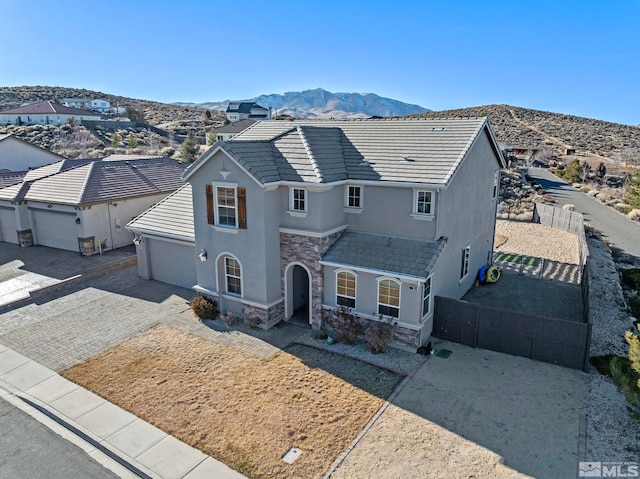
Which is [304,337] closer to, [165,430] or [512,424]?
[165,430]

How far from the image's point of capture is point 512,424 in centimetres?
1131

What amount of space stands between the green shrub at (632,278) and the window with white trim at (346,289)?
1592 centimetres

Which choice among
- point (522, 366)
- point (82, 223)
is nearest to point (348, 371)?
point (522, 366)

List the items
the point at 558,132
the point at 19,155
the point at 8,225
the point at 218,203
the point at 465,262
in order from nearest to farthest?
the point at 218,203, the point at 465,262, the point at 8,225, the point at 19,155, the point at 558,132

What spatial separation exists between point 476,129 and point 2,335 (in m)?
20.3

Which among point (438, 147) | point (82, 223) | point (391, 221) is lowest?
point (82, 223)

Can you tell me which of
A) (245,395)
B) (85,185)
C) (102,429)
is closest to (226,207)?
(245,395)

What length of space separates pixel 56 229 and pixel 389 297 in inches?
897

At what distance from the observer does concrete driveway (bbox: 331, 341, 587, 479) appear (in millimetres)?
9883

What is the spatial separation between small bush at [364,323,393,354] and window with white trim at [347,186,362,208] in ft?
16.4

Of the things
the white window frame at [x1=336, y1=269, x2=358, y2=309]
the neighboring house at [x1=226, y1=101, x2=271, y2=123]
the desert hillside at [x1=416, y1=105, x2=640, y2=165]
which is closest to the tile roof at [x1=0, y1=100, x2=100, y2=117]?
the neighboring house at [x1=226, y1=101, x2=271, y2=123]

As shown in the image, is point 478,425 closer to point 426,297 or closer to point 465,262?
point 426,297

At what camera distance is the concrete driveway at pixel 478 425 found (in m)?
9.88

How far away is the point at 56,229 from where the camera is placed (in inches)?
1069
